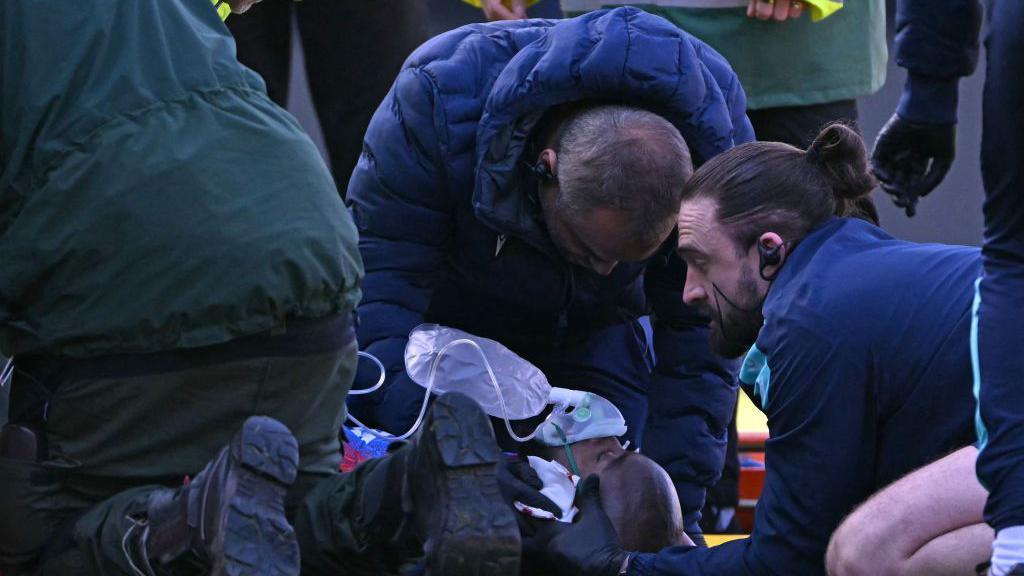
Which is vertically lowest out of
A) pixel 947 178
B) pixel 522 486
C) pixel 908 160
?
pixel 947 178

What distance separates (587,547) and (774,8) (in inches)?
48.6

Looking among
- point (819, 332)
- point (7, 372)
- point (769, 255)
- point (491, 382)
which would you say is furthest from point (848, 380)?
point (7, 372)

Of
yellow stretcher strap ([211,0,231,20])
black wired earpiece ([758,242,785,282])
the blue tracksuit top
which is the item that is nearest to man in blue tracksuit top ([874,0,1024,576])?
the blue tracksuit top

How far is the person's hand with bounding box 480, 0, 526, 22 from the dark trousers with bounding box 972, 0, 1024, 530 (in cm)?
181

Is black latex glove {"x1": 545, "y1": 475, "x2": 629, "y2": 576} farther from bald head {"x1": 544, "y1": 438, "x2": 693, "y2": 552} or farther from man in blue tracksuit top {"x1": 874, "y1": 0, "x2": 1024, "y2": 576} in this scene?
man in blue tracksuit top {"x1": 874, "y1": 0, "x2": 1024, "y2": 576}

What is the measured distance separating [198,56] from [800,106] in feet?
4.72

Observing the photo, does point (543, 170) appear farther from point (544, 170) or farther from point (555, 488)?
point (555, 488)

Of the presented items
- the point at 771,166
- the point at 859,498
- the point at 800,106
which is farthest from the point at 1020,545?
the point at 800,106

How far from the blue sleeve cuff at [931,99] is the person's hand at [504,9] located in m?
1.05

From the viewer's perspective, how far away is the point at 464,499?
7.09ft

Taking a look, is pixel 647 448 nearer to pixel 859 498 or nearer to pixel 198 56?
pixel 859 498

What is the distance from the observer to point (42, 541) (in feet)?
7.96

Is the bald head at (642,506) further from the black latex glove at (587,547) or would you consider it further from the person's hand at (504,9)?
the person's hand at (504,9)

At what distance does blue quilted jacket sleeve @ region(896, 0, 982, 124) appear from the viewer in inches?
110
